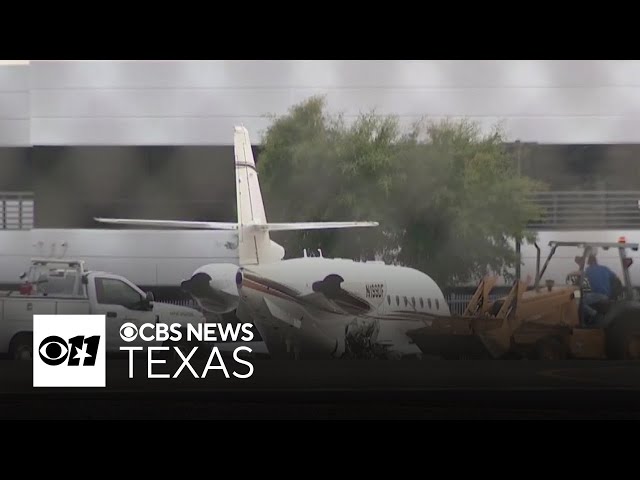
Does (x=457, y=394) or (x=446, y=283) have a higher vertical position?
(x=446, y=283)

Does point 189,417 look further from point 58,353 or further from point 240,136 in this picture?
point 240,136

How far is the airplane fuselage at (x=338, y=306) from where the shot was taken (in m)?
6.76

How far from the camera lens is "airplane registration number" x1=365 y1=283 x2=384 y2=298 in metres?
6.79

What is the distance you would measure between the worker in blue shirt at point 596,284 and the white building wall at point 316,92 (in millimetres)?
725

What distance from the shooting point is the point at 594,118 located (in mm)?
6820

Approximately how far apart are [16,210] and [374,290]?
6.94 ft

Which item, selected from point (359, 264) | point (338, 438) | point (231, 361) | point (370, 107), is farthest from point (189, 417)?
point (370, 107)

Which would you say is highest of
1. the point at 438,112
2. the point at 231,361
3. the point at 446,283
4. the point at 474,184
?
the point at 438,112

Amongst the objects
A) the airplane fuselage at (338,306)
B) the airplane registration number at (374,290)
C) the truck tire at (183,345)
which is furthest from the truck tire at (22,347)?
the airplane registration number at (374,290)

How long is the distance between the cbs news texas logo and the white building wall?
1.04 meters

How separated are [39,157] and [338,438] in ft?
7.72

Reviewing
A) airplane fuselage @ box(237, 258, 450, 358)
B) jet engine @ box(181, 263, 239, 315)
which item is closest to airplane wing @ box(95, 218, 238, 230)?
jet engine @ box(181, 263, 239, 315)

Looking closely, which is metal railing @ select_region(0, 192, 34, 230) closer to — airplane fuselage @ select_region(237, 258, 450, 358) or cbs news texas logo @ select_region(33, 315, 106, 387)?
cbs news texas logo @ select_region(33, 315, 106, 387)

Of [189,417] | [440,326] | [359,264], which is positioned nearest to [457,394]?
[440,326]
